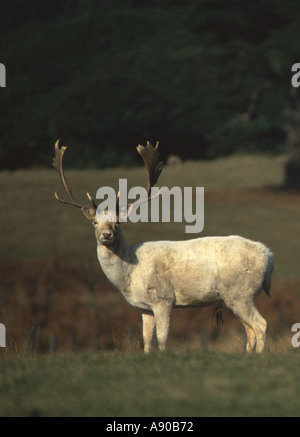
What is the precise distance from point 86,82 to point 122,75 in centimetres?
439

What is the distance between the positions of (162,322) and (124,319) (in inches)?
557

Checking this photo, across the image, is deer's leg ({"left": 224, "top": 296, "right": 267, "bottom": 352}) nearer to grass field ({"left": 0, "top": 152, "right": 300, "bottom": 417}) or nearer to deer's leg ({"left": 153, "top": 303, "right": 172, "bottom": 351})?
grass field ({"left": 0, "top": 152, "right": 300, "bottom": 417})

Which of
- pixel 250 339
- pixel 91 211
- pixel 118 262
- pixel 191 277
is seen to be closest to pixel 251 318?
pixel 250 339

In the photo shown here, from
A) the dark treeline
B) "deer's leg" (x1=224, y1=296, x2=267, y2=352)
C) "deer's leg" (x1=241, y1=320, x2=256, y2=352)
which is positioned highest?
the dark treeline

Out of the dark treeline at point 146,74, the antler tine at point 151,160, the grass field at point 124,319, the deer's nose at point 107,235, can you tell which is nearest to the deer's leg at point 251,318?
the grass field at point 124,319

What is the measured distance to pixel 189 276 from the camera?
11.1m

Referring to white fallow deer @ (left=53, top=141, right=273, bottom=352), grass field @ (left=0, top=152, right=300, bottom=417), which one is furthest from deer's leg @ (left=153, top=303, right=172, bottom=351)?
grass field @ (left=0, top=152, right=300, bottom=417)

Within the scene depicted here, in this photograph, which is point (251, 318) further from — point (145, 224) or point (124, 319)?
point (145, 224)

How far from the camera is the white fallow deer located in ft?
36.4

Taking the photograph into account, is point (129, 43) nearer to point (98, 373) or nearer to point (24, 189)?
point (24, 189)

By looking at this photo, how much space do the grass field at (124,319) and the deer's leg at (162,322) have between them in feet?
1.10

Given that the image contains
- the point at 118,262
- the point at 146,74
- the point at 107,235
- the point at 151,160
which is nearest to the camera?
the point at 107,235

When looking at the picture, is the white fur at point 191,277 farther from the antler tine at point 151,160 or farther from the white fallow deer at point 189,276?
the antler tine at point 151,160

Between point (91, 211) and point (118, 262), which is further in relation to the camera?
point (118, 262)
